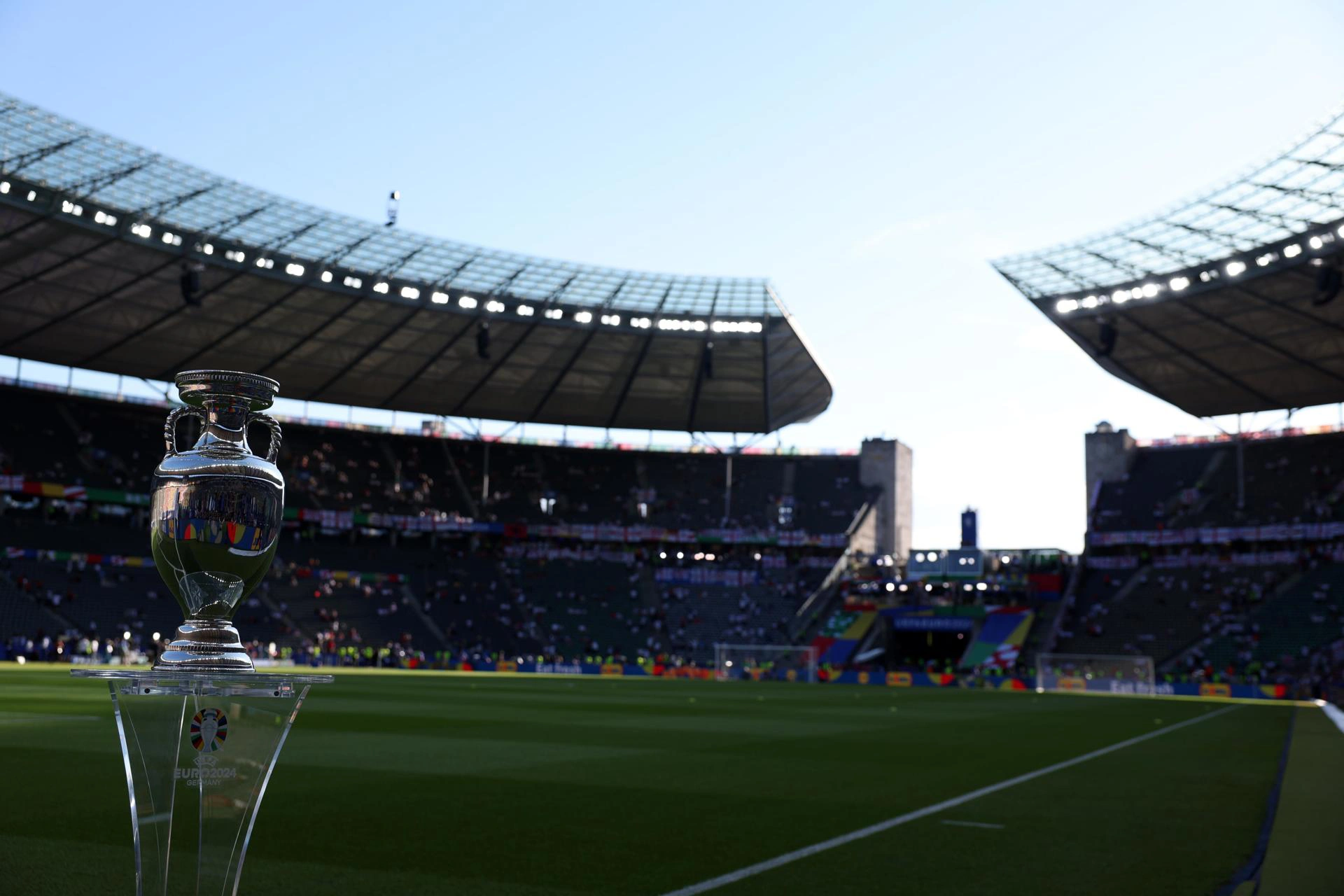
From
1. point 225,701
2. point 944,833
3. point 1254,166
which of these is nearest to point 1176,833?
point 944,833

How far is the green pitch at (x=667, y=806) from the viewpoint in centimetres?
788

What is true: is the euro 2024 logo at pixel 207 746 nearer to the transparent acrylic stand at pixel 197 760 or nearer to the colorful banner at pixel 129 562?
the transparent acrylic stand at pixel 197 760

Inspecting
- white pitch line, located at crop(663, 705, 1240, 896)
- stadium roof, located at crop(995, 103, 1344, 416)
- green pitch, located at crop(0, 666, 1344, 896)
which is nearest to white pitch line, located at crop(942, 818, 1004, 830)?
green pitch, located at crop(0, 666, 1344, 896)

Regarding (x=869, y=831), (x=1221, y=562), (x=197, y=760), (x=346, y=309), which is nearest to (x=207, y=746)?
(x=197, y=760)

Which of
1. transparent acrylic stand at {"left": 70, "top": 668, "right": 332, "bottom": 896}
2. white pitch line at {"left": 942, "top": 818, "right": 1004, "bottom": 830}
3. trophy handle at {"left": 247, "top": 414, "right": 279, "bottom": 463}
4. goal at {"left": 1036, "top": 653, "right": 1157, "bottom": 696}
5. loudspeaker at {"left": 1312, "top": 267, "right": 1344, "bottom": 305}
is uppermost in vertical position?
loudspeaker at {"left": 1312, "top": 267, "right": 1344, "bottom": 305}

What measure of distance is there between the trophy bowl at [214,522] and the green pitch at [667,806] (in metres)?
3.26

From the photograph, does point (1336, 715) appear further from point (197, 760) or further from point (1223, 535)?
point (1223, 535)

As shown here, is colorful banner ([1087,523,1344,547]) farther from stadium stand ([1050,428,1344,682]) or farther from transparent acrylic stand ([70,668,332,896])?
transparent acrylic stand ([70,668,332,896])

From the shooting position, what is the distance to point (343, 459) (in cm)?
7431

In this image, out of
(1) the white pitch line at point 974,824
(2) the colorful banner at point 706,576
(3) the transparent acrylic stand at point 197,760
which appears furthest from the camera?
(2) the colorful banner at point 706,576

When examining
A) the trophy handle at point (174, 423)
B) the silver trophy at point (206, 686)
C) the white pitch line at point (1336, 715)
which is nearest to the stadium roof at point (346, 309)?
the white pitch line at point (1336, 715)

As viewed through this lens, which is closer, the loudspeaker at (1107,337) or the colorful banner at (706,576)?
the loudspeaker at (1107,337)

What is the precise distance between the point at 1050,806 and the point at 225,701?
32.5ft

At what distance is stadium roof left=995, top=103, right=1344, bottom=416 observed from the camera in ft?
150
